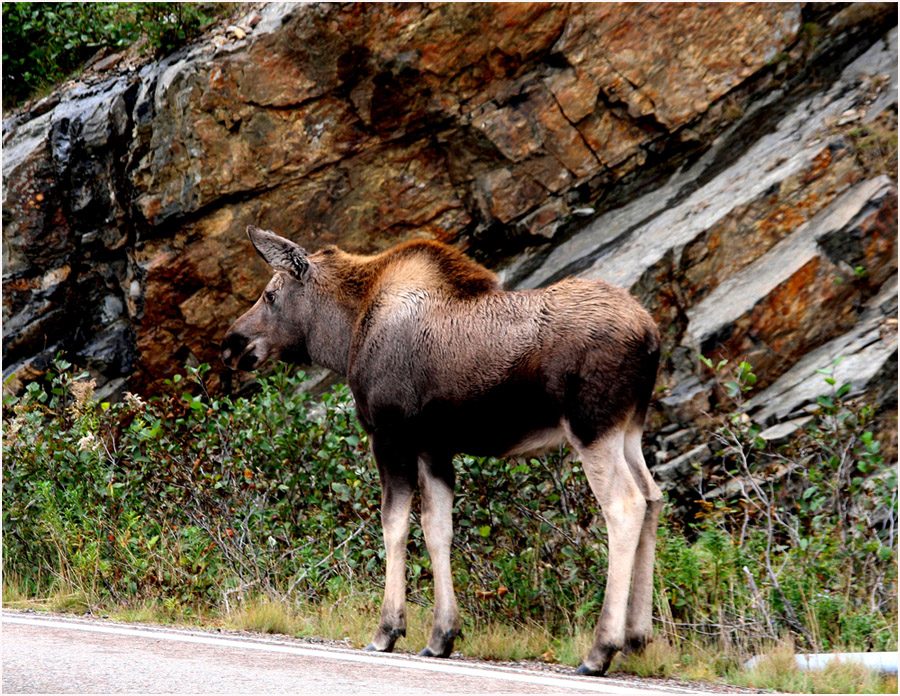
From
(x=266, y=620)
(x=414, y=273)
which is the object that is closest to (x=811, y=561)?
(x=414, y=273)

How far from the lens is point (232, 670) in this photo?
5371 mm

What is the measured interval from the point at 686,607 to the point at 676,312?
13.4ft

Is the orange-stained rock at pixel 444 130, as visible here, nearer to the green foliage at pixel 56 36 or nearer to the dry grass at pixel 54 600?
the green foliage at pixel 56 36

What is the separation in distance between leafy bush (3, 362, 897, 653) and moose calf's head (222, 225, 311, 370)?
0.99 meters

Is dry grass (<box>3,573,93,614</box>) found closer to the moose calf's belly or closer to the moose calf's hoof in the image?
the moose calf's belly

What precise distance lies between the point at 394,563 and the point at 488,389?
52.8 inches

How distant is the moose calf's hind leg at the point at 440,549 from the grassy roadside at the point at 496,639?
31 centimetres

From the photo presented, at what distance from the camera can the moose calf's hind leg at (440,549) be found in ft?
21.4

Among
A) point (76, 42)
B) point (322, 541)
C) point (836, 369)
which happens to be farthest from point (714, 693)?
point (76, 42)

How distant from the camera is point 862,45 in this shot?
454 inches

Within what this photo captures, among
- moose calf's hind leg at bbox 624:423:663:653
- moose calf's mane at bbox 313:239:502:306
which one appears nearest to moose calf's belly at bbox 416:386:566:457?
moose calf's hind leg at bbox 624:423:663:653

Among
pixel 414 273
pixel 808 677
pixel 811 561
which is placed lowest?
pixel 808 677

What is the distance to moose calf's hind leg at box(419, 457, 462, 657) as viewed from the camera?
21.4 ft

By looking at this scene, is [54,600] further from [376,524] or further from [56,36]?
[56,36]
